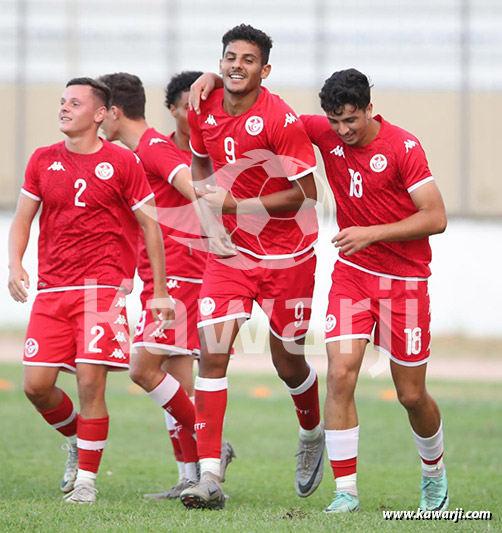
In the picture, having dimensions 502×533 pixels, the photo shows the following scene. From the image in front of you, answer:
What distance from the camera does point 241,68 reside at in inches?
230

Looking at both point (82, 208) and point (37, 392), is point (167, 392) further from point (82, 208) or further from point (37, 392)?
point (82, 208)

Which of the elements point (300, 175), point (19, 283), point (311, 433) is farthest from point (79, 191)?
point (311, 433)

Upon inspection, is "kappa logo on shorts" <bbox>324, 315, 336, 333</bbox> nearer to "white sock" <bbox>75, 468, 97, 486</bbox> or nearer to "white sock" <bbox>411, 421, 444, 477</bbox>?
"white sock" <bbox>411, 421, 444, 477</bbox>

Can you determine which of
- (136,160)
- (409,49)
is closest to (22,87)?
(409,49)

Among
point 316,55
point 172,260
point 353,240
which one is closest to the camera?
point 353,240

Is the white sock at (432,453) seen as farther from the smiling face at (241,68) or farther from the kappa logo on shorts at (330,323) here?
the smiling face at (241,68)

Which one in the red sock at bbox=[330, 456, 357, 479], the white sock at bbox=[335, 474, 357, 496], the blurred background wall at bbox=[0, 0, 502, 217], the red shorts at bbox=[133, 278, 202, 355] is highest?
the blurred background wall at bbox=[0, 0, 502, 217]

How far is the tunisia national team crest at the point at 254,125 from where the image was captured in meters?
5.83

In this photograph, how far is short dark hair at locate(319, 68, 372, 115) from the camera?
18.2ft

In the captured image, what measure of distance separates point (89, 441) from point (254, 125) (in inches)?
80.4

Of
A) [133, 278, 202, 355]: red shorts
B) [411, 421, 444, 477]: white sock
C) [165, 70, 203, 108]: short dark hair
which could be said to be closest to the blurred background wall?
[165, 70, 203, 108]: short dark hair

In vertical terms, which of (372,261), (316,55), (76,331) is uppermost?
(316,55)

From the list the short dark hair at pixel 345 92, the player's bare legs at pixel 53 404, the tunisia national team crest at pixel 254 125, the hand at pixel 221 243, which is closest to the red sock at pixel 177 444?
the player's bare legs at pixel 53 404

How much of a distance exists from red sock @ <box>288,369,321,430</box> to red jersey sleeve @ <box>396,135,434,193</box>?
5.27 ft
